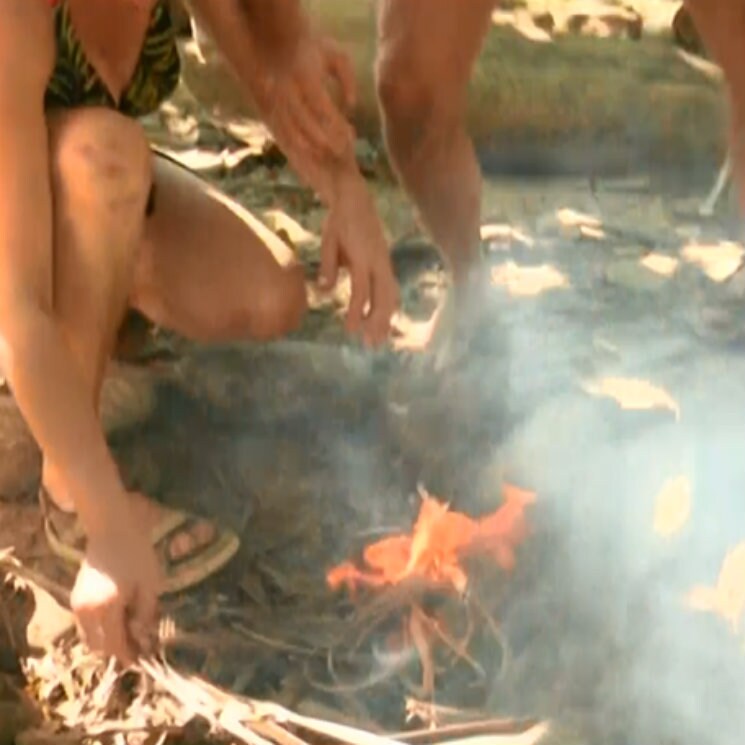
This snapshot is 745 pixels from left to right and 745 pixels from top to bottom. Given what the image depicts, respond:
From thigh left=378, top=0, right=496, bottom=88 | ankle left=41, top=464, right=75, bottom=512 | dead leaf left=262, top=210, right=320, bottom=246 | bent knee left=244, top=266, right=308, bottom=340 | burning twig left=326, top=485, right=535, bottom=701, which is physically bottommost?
burning twig left=326, top=485, right=535, bottom=701

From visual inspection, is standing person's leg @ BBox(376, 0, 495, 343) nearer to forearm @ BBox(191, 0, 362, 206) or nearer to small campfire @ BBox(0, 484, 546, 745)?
forearm @ BBox(191, 0, 362, 206)

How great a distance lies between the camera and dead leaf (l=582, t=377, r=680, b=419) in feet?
2.57

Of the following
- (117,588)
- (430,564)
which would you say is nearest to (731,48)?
(430,564)

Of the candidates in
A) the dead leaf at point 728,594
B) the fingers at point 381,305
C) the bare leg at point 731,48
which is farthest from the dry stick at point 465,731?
the bare leg at point 731,48

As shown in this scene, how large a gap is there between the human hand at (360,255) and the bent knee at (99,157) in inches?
4.6

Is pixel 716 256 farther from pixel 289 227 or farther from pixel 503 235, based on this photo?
pixel 289 227

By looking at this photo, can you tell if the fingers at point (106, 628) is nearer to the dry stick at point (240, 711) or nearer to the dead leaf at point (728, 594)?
the dry stick at point (240, 711)

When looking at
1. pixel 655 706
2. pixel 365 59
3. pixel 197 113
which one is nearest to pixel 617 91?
pixel 365 59

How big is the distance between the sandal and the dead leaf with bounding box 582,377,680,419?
25 cm

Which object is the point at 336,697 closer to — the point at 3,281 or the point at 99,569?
the point at 99,569

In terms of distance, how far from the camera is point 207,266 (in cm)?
81

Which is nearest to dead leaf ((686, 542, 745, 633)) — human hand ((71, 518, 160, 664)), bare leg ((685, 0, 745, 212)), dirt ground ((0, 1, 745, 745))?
dirt ground ((0, 1, 745, 745))

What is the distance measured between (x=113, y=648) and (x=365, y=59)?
1.21ft

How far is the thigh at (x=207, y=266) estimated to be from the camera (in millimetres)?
781
